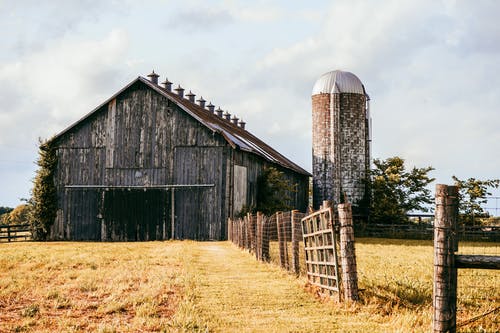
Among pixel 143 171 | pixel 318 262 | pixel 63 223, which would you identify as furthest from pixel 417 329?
pixel 63 223

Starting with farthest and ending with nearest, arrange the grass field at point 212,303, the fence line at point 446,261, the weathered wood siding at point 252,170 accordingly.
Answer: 1. the weathered wood siding at point 252,170
2. the grass field at point 212,303
3. the fence line at point 446,261

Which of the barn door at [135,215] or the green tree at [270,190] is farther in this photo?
the green tree at [270,190]

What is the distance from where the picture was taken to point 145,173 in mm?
29188

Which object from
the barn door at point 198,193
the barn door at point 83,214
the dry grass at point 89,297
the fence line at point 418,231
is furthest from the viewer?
the fence line at point 418,231

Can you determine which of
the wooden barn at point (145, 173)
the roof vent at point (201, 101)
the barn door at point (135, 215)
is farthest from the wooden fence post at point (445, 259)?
the roof vent at point (201, 101)

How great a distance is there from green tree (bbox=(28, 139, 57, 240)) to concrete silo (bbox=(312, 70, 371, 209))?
57.6 ft

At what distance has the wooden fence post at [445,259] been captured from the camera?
20.2 ft

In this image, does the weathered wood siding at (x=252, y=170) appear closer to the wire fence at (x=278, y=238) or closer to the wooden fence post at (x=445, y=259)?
the wire fence at (x=278, y=238)

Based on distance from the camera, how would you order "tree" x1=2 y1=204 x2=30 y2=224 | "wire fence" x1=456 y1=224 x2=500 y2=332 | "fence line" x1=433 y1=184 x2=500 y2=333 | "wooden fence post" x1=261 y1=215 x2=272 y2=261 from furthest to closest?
"tree" x1=2 y1=204 x2=30 y2=224 < "wooden fence post" x1=261 y1=215 x2=272 y2=261 < "wire fence" x1=456 y1=224 x2=500 y2=332 < "fence line" x1=433 y1=184 x2=500 y2=333

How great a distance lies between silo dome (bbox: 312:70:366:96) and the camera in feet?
137

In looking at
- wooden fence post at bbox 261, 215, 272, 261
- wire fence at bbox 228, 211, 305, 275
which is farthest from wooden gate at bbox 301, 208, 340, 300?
wooden fence post at bbox 261, 215, 272, 261

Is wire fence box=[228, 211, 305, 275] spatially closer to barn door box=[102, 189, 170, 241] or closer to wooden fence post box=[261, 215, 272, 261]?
wooden fence post box=[261, 215, 272, 261]

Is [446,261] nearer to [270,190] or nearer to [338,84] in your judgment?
[270,190]

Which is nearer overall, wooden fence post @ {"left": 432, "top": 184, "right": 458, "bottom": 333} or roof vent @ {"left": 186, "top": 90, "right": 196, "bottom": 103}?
wooden fence post @ {"left": 432, "top": 184, "right": 458, "bottom": 333}
